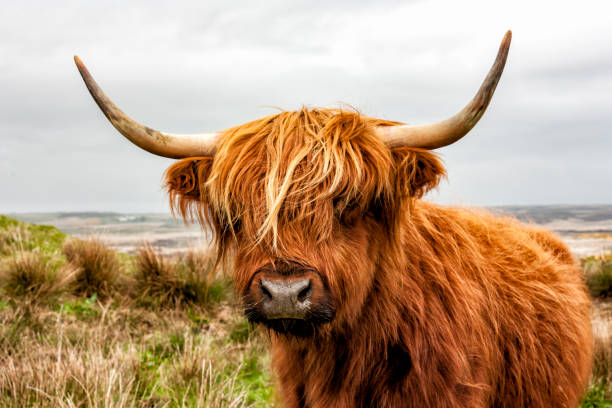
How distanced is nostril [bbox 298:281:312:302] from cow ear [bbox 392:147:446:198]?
29.2 inches

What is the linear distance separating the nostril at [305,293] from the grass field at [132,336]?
74.2 inches

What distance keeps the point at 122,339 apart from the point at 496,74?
5516mm

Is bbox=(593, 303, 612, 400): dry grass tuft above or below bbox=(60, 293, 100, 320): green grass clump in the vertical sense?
below

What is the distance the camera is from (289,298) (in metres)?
2.02

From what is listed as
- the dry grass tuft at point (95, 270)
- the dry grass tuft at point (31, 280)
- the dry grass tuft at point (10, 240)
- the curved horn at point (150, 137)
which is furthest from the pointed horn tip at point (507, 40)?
the dry grass tuft at point (10, 240)

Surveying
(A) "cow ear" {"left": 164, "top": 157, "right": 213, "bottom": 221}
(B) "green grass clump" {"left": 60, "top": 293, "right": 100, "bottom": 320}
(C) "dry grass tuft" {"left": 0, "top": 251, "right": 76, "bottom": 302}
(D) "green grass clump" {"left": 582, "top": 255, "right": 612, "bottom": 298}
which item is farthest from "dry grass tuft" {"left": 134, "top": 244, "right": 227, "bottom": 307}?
(D) "green grass clump" {"left": 582, "top": 255, "right": 612, "bottom": 298}

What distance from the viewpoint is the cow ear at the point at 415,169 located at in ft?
8.28

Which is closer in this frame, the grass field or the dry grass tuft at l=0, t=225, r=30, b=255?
the grass field

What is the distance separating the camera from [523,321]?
3.15 m

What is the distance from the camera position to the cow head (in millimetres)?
2145

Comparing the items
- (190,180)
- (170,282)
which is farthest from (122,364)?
(170,282)

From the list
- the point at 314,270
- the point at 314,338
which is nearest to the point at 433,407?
the point at 314,338

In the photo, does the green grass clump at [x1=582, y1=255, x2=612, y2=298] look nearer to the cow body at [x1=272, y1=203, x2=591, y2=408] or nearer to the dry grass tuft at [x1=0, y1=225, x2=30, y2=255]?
the cow body at [x1=272, y1=203, x2=591, y2=408]

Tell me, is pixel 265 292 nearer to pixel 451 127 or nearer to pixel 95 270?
pixel 451 127
